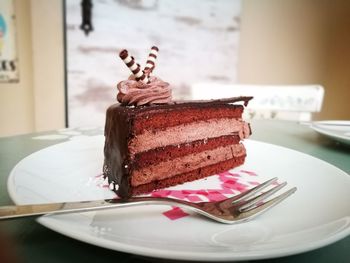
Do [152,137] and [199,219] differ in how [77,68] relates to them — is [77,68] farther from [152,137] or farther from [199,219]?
[199,219]

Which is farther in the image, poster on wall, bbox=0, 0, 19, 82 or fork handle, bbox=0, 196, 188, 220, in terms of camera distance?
poster on wall, bbox=0, 0, 19, 82

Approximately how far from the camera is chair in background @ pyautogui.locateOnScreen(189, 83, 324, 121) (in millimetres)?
2478

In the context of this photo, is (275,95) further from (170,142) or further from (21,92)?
(21,92)

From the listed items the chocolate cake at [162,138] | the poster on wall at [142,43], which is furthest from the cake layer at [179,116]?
the poster on wall at [142,43]

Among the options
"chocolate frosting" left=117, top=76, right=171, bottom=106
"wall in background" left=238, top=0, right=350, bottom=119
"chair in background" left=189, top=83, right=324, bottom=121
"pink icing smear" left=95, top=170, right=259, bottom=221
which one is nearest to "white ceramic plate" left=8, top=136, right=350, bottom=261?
"pink icing smear" left=95, top=170, right=259, bottom=221

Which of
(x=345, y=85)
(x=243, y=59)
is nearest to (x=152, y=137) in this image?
(x=243, y=59)

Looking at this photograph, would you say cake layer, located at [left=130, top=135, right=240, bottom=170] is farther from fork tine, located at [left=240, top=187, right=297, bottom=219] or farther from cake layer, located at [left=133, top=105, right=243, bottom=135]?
fork tine, located at [left=240, top=187, right=297, bottom=219]

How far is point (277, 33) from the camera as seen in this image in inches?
142

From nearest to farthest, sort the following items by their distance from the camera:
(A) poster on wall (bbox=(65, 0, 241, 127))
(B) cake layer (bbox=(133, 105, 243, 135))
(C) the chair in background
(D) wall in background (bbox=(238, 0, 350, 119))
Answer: (B) cake layer (bbox=(133, 105, 243, 135)), (C) the chair in background, (A) poster on wall (bbox=(65, 0, 241, 127)), (D) wall in background (bbox=(238, 0, 350, 119))

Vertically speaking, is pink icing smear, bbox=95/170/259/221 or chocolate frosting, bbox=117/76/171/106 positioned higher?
chocolate frosting, bbox=117/76/171/106

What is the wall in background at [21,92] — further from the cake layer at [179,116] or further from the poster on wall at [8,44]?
the cake layer at [179,116]

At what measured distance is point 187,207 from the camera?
2.13 feet

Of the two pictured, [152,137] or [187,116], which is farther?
[187,116]

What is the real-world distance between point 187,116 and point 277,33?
2.89 meters
